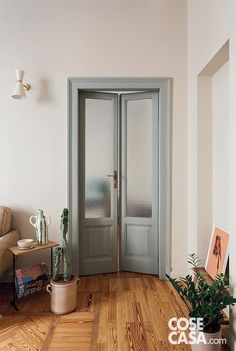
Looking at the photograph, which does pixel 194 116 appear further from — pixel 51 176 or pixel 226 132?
pixel 51 176

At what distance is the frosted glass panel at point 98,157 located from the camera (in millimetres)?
3006

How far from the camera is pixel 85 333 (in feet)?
6.34

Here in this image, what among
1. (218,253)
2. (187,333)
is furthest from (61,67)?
(187,333)

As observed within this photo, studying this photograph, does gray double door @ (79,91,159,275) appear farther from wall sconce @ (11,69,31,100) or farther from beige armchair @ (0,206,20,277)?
beige armchair @ (0,206,20,277)

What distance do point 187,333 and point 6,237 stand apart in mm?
1818

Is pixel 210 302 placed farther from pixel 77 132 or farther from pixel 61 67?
pixel 61 67

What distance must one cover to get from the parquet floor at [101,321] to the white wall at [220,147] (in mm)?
956

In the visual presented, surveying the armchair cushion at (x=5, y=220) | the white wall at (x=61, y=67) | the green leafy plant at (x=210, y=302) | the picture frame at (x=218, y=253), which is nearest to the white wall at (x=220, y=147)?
the picture frame at (x=218, y=253)

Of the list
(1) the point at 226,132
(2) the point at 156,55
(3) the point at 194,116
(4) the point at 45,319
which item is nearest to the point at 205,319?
(4) the point at 45,319

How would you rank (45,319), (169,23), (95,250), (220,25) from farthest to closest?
1. (95,250)
2. (169,23)
3. (45,319)
4. (220,25)

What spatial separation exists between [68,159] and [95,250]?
1.15 metres

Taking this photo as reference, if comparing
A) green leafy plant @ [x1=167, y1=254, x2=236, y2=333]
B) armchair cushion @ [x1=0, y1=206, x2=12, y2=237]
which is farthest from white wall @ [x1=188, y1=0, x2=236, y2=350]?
armchair cushion @ [x1=0, y1=206, x2=12, y2=237]

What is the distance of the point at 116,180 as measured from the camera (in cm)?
307

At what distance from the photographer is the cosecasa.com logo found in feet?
5.25
